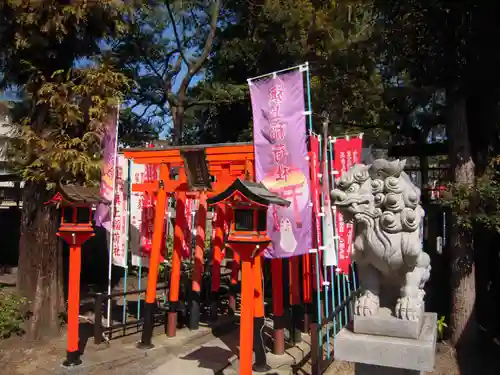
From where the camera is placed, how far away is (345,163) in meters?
7.45

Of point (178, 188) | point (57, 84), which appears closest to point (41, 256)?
point (178, 188)

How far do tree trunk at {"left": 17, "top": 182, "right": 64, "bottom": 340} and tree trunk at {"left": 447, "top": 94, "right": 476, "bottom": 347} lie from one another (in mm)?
7421

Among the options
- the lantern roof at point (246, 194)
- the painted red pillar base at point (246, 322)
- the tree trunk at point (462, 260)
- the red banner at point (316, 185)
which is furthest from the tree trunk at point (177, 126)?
the painted red pillar base at point (246, 322)

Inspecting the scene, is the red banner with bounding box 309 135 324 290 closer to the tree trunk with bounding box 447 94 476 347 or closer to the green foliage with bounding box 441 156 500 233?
the green foliage with bounding box 441 156 500 233

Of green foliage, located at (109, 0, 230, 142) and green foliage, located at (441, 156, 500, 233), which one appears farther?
green foliage, located at (109, 0, 230, 142)

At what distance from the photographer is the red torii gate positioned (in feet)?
27.2

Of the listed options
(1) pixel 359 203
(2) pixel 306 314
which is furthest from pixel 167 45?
(1) pixel 359 203

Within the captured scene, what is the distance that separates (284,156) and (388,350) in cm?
376

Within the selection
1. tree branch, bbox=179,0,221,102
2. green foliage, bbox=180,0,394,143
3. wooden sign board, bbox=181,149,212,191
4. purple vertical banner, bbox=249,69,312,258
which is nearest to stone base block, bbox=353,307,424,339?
purple vertical banner, bbox=249,69,312,258

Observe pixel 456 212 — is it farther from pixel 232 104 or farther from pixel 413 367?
pixel 232 104

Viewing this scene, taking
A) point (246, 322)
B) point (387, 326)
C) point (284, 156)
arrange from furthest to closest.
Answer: point (284, 156)
point (246, 322)
point (387, 326)

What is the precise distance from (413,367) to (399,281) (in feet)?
2.34

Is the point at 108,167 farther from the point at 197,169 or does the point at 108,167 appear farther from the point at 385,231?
the point at 385,231

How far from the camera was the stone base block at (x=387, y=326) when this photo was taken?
145 inches
